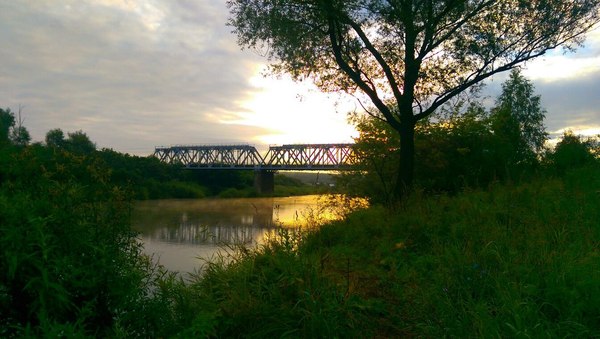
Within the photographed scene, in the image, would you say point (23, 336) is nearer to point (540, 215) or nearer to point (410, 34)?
point (540, 215)

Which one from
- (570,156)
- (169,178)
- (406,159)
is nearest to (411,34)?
(406,159)

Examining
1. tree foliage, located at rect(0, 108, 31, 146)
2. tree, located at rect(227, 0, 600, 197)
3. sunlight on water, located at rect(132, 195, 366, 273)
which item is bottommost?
sunlight on water, located at rect(132, 195, 366, 273)

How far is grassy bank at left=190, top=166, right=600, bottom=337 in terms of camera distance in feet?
14.7

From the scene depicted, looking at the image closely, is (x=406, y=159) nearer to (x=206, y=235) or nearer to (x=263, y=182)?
(x=206, y=235)

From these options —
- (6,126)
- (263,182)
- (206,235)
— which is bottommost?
(206,235)

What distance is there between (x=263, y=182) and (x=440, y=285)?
55062 millimetres

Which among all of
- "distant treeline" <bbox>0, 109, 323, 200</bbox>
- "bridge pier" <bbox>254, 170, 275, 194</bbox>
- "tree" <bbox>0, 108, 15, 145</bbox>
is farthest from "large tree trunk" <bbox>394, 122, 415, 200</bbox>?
"bridge pier" <bbox>254, 170, 275, 194</bbox>

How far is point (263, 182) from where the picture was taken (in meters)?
60.1

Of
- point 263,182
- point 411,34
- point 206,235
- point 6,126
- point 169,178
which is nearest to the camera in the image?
point 6,126

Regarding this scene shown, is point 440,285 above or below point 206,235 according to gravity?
below

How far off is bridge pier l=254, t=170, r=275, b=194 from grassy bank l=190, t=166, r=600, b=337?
50.9 m

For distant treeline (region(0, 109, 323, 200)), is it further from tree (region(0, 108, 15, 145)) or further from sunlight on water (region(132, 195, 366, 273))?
tree (region(0, 108, 15, 145))

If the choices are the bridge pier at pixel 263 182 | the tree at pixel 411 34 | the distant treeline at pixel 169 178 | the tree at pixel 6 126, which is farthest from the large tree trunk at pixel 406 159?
the bridge pier at pixel 263 182

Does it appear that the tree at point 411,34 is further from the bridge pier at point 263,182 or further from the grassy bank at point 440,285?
the bridge pier at point 263,182
